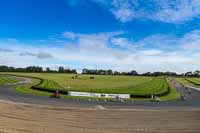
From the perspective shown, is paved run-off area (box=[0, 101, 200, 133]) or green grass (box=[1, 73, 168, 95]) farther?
green grass (box=[1, 73, 168, 95])

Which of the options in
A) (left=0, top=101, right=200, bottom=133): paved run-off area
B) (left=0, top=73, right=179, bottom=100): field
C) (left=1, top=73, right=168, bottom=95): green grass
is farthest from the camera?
(left=1, top=73, right=168, bottom=95): green grass

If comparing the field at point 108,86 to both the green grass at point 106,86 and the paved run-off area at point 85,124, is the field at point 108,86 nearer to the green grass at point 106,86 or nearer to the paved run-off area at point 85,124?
the green grass at point 106,86

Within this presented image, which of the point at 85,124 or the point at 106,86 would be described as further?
the point at 106,86

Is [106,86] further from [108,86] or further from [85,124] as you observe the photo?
[85,124]

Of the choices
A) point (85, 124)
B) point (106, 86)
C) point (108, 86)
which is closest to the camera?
point (85, 124)

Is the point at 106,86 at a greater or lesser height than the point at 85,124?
greater

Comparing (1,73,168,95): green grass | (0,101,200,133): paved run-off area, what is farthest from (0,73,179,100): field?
(0,101,200,133): paved run-off area

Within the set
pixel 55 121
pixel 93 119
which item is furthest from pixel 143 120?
pixel 55 121

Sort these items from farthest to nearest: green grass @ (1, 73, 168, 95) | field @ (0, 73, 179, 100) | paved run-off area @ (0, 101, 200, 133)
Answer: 1. green grass @ (1, 73, 168, 95)
2. field @ (0, 73, 179, 100)
3. paved run-off area @ (0, 101, 200, 133)

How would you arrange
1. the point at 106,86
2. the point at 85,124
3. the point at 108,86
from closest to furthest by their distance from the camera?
1. the point at 85,124
2. the point at 106,86
3. the point at 108,86

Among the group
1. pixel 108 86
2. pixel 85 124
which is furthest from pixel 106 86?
pixel 85 124

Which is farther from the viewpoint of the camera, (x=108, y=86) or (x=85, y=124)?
(x=108, y=86)

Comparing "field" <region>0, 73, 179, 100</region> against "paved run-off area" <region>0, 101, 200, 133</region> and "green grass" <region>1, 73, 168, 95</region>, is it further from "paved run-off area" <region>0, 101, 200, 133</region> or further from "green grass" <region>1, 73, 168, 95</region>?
"paved run-off area" <region>0, 101, 200, 133</region>

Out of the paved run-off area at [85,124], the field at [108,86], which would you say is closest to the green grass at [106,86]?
the field at [108,86]
